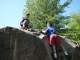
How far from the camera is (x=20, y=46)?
548 inches

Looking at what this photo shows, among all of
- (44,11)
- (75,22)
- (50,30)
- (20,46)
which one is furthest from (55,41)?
(75,22)

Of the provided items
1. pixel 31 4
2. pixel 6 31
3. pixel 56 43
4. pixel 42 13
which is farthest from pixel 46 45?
pixel 31 4

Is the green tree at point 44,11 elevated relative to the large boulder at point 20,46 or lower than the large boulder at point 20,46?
elevated

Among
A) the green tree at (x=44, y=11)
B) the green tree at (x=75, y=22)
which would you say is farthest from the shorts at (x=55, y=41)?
the green tree at (x=75, y=22)

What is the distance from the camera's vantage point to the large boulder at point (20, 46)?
1376 centimetres

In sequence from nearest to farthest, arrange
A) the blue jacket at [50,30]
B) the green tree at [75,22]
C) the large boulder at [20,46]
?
the blue jacket at [50,30], the large boulder at [20,46], the green tree at [75,22]

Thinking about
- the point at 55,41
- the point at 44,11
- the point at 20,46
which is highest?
the point at 44,11

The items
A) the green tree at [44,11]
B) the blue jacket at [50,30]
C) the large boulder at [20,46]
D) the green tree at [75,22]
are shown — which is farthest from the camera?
the green tree at [75,22]

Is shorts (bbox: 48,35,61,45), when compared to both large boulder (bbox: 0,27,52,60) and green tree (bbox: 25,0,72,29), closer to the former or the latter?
large boulder (bbox: 0,27,52,60)

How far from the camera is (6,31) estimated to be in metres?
13.8

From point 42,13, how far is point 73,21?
4.22 metres

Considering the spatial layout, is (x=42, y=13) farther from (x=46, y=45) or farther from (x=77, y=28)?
(x=46, y=45)

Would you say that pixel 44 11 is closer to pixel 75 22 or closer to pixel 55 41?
pixel 75 22

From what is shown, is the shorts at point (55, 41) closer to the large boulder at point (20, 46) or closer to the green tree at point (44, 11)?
the large boulder at point (20, 46)
